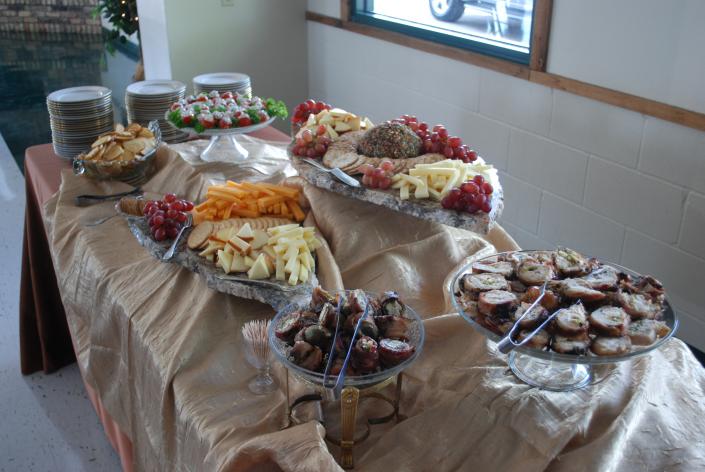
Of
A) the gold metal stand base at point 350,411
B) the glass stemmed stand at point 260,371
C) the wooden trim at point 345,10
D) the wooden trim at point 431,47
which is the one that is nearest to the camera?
the gold metal stand base at point 350,411

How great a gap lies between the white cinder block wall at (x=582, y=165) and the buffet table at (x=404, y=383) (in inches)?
35.8

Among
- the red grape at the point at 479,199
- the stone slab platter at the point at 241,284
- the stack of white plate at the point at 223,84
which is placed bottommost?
the stone slab platter at the point at 241,284

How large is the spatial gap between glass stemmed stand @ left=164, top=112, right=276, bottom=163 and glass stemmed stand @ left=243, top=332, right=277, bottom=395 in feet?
3.22

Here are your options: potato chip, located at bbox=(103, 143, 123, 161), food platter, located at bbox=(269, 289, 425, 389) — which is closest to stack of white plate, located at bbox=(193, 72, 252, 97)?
potato chip, located at bbox=(103, 143, 123, 161)

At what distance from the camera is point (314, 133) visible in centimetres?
178

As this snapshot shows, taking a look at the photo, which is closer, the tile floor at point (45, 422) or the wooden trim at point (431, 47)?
the tile floor at point (45, 422)

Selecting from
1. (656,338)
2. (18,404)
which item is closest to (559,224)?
(656,338)

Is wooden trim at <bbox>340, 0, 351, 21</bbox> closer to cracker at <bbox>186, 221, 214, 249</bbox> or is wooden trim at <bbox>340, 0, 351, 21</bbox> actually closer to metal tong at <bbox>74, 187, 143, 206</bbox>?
metal tong at <bbox>74, 187, 143, 206</bbox>

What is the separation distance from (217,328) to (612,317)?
71 cm

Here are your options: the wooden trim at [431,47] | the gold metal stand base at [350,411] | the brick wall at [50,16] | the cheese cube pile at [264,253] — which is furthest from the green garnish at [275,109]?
the brick wall at [50,16]

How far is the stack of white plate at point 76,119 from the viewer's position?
2.10m

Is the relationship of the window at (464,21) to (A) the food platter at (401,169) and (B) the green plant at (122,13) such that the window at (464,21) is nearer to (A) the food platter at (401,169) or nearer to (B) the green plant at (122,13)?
(A) the food platter at (401,169)

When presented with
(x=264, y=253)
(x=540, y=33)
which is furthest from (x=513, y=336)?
(x=540, y=33)

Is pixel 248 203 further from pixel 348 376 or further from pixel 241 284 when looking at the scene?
pixel 348 376
